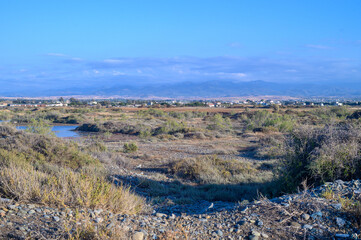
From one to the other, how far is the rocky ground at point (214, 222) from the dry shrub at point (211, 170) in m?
5.52

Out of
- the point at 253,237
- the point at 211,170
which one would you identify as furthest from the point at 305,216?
the point at 211,170

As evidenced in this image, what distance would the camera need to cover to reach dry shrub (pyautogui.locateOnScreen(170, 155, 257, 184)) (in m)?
11.8

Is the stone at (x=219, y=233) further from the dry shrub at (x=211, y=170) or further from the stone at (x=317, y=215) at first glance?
the dry shrub at (x=211, y=170)

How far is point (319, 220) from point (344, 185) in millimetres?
2107

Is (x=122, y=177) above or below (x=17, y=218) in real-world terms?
below

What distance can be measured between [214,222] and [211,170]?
22.9 ft

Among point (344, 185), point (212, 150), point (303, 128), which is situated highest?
point (303, 128)

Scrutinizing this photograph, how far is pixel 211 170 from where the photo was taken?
41.3ft

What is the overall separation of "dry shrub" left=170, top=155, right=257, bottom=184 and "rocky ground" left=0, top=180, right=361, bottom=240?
5.52 meters

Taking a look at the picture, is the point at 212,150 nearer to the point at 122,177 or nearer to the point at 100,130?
the point at 122,177

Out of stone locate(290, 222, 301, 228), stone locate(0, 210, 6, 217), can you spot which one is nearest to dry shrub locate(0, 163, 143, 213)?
stone locate(0, 210, 6, 217)

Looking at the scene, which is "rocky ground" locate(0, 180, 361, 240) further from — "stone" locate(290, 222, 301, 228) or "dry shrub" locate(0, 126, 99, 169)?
"dry shrub" locate(0, 126, 99, 169)

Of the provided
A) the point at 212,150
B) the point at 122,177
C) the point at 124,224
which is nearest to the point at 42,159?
the point at 122,177

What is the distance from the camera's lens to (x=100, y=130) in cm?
3659
